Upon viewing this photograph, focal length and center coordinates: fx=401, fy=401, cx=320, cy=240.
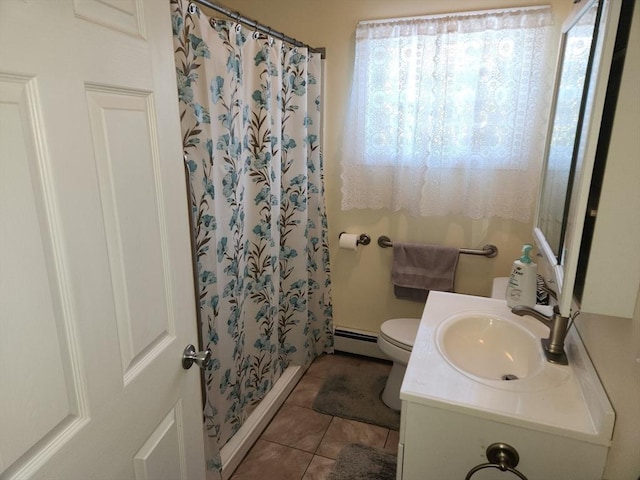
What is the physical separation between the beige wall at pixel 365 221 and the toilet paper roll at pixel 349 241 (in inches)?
2.5

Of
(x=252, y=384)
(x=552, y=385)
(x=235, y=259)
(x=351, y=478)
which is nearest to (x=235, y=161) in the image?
(x=235, y=259)

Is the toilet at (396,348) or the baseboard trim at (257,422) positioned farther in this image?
the toilet at (396,348)

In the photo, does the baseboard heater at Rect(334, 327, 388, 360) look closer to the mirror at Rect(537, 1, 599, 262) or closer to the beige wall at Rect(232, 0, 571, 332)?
the beige wall at Rect(232, 0, 571, 332)

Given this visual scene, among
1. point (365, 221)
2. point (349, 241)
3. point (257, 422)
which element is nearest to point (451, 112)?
point (365, 221)

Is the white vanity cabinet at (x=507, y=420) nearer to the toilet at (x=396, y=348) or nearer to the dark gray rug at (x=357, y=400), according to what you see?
the toilet at (x=396, y=348)

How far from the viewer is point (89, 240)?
0.70 metres

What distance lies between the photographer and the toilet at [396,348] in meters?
2.07

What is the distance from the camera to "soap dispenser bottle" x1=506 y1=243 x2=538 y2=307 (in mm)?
1370

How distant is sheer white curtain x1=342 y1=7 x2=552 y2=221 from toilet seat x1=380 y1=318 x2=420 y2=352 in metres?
0.62

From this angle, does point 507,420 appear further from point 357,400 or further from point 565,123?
point 357,400

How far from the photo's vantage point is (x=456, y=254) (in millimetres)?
2256

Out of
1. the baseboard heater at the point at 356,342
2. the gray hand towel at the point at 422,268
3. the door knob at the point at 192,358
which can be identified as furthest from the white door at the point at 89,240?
the baseboard heater at the point at 356,342

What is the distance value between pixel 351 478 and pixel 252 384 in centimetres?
64

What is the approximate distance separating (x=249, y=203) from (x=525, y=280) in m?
1.18
